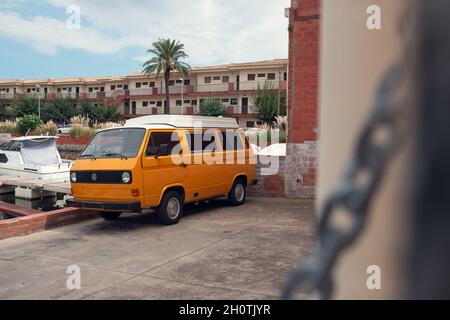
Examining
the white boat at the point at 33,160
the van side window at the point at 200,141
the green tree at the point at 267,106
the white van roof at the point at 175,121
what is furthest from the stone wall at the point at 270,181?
the green tree at the point at 267,106

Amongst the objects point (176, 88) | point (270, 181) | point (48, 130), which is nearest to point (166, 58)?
point (176, 88)

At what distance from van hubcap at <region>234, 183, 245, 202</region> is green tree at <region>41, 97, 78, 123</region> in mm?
50229

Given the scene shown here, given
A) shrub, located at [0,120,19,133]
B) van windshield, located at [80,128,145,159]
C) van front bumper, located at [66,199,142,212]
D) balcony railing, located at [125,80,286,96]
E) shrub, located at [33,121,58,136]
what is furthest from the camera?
balcony railing, located at [125,80,286,96]

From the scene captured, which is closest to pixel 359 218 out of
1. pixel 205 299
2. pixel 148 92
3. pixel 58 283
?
pixel 205 299

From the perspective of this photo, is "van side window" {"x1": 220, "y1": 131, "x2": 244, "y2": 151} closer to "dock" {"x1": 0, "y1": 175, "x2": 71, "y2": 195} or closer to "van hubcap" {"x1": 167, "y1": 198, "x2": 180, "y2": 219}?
"van hubcap" {"x1": 167, "y1": 198, "x2": 180, "y2": 219}

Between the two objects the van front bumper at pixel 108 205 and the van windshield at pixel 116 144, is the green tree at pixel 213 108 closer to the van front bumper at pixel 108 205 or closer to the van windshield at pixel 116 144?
the van windshield at pixel 116 144

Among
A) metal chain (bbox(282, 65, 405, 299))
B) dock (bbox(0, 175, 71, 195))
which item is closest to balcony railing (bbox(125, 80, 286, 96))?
dock (bbox(0, 175, 71, 195))

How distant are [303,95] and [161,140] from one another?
14.3 feet

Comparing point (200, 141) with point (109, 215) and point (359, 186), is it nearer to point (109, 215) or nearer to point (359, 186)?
point (109, 215)

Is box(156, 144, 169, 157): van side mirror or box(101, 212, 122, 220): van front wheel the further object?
box(101, 212, 122, 220): van front wheel

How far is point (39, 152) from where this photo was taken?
16734 mm

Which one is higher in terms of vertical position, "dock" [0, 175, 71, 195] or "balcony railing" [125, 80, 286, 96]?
"balcony railing" [125, 80, 286, 96]

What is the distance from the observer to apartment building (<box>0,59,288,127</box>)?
5047cm

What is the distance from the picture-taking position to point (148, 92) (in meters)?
58.2
